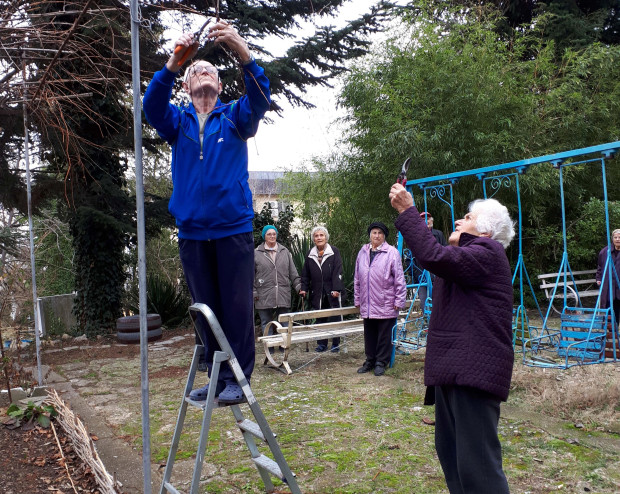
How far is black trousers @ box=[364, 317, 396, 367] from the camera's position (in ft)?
19.9

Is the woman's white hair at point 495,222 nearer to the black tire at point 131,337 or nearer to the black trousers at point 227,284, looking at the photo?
the black trousers at point 227,284

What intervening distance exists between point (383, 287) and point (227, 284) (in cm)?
382

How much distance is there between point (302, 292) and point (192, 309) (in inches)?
198

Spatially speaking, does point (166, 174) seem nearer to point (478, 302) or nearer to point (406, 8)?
point (406, 8)

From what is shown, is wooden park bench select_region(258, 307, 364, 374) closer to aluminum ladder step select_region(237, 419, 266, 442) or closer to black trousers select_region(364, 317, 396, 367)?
black trousers select_region(364, 317, 396, 367)

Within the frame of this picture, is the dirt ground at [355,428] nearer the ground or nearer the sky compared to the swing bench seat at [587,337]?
nearer the ground

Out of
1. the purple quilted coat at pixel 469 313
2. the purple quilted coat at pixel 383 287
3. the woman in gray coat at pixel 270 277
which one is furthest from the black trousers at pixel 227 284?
the woman in gray coat at pixel 270 277

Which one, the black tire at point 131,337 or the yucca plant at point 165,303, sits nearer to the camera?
the black tire at point 131,337

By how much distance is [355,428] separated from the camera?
424cm

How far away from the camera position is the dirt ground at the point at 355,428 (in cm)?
330

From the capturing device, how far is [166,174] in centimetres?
1529

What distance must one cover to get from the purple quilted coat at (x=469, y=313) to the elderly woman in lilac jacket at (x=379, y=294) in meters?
3.57

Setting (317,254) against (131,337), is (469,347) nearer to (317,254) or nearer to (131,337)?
(317,254)

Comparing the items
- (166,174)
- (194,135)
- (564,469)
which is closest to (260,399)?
(564,469)
